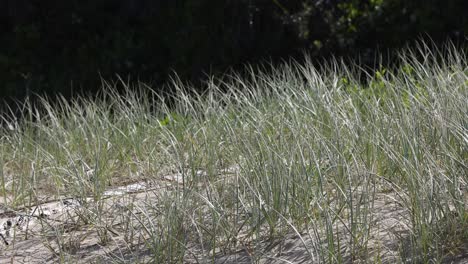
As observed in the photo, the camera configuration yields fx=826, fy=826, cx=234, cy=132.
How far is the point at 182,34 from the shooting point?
8422mm

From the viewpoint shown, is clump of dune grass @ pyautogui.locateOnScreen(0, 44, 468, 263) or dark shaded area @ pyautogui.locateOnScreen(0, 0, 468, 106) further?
dark shaded area @ pyautogui.locateOnScreen(0, 0, 468, 106)

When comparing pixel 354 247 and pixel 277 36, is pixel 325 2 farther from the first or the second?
pixel 354 247

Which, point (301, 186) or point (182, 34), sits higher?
point (182, 34)

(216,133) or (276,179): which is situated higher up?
(216,133)

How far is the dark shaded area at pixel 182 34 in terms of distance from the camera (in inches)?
304

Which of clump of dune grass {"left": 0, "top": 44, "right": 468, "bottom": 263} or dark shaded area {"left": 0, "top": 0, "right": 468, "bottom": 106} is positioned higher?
dark shaded area {"left": 0, "top": 0, "right": 468, "bottom": 106}

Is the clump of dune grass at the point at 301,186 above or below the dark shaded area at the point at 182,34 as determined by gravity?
below

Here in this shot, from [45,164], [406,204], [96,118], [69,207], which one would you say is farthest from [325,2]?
[406,204]

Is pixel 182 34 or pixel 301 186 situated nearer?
pixel 301 186

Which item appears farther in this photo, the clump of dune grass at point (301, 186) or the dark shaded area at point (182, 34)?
the dark shaded area at point (182, 34)

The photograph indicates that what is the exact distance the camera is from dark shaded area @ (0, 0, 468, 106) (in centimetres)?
772

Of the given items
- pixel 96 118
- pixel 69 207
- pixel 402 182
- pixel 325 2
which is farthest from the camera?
pixel 325 2

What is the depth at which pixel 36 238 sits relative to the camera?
10.4 feet

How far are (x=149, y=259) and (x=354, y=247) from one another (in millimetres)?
685
